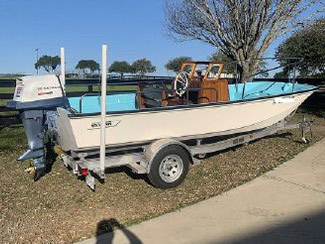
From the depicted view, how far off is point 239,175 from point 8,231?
3801 mm

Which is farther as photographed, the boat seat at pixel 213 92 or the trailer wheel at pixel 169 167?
the boat seat at pixel 213 92

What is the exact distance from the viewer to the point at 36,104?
6.93 meters

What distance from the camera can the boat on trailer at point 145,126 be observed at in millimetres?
6527

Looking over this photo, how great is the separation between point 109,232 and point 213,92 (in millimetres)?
3803

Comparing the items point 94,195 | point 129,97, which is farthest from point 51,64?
point 94,195

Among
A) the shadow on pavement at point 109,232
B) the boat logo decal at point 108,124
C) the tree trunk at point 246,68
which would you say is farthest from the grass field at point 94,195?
the tree trunk at point 246,68

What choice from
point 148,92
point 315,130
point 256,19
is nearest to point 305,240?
point 148,92

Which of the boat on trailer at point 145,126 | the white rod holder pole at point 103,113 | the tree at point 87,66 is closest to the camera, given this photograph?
the white rod holder pole at point 103,113

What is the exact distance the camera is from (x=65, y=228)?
5473mm

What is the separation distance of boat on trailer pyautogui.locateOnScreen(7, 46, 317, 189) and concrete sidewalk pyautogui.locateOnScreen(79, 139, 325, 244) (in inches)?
44.0

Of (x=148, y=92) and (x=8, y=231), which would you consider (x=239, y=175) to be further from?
(x=8, y=231)

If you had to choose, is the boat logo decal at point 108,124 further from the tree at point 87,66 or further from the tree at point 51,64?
the tree at point 87,66

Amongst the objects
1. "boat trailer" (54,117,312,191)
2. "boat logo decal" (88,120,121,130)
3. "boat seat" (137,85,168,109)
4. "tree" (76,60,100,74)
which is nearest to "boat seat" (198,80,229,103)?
"boat seat" (137,85,168,109)

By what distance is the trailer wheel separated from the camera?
22.3ft
